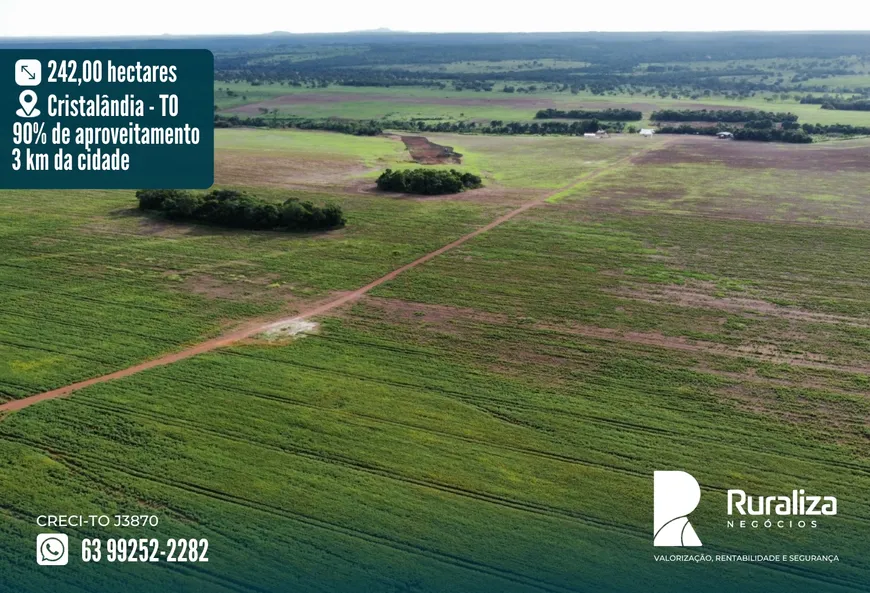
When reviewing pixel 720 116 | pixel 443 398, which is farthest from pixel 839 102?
pixel 443 398

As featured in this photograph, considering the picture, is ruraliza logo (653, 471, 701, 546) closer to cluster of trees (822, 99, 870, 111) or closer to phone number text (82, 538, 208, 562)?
phone number text (82, 538, 208, 562)

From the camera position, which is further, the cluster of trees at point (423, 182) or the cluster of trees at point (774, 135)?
the cluster of trees at point (774, 135)

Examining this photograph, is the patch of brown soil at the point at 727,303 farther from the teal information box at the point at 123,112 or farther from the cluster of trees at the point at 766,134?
the cluster of trees at the point at 766,134

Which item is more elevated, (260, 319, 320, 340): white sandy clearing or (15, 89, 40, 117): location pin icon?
(15, 89, 40, 117): location pin icon

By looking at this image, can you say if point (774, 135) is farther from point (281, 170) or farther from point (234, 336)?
point (234, 336)

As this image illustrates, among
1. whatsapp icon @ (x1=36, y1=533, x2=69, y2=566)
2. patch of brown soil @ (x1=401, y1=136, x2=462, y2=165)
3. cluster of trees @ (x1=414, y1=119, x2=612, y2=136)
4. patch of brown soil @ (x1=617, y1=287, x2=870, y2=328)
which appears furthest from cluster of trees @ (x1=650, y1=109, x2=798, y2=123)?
whatsapp icon @ (x1=36, y1=533, x2=69, y2=566)

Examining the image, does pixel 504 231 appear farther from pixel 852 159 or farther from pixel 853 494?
pixel 852 159

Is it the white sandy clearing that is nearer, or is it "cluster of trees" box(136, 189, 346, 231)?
the white sandy clearing

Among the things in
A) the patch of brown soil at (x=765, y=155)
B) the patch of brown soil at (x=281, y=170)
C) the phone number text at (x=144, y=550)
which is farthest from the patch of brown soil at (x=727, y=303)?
the patch of brown soil at (x=765, y=155)
